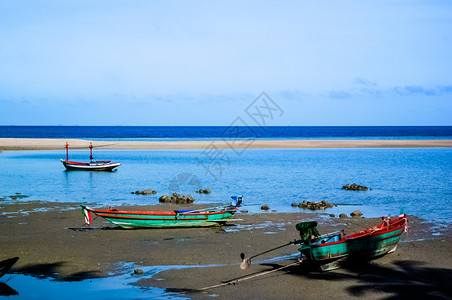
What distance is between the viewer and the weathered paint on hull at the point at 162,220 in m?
22.4

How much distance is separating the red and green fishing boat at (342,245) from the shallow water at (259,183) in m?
8.76

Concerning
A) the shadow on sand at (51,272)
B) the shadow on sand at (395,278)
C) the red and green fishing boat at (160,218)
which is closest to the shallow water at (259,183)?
the red and green fishing boat at (160,218)

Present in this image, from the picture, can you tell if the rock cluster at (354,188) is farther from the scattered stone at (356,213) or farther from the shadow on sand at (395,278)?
the shadow on sand at (395,278)

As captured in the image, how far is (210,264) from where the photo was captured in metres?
17.2

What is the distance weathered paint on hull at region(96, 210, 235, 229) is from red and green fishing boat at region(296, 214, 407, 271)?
7144 mm

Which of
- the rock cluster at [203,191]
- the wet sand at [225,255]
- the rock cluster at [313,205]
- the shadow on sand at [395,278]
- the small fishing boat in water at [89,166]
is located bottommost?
the shadow on sand at [395,278]

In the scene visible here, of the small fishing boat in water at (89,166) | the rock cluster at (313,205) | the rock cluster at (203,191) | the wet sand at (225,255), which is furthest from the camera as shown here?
the small fishing boat in water at (89,166)

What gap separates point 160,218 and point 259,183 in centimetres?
1763

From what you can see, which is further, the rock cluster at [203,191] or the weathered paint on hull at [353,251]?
the rock cluster at [203,191]

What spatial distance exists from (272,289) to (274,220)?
1028 cm

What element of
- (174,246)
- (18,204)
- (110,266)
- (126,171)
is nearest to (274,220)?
(174,246)

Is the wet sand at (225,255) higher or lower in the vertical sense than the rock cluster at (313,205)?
lower

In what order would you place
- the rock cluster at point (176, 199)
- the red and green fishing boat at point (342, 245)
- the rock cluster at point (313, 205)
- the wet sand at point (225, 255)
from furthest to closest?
the rock cluster at point (176, 199) → the rock cluster at point (313, 205) → the red and green fishing boat at point (342, 245) → the wet sand at point (225, 255)

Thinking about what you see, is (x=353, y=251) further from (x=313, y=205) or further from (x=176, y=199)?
(x=176, y=199)
